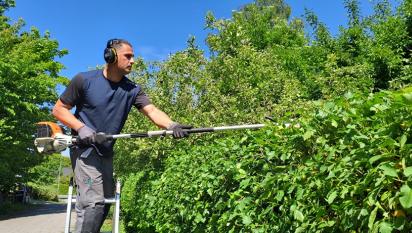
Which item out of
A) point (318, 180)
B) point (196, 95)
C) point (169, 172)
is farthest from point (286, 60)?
point (318, 180)

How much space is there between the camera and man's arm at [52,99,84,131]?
A: 183 inches

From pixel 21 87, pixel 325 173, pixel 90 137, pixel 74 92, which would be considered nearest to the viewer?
pixel 325 173

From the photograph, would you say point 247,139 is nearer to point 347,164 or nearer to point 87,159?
point 87,159

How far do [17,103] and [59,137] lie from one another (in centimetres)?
2135

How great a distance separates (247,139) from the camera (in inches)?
179

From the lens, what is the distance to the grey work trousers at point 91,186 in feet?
14.4

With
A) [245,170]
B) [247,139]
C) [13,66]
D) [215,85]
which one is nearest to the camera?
[245,170]

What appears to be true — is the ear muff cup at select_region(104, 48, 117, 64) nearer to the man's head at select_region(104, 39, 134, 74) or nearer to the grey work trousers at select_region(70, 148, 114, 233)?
the man's head at select_region(104, 39, 134, 74)

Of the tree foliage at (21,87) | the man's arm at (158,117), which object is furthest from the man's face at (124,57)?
the tree foliage at (21,87)

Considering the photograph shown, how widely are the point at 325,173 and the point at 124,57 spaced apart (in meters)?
2.70

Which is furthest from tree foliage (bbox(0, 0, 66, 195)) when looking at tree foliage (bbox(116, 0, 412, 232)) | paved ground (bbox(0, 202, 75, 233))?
tree foliage (bbox(116, 0, 412, 232))

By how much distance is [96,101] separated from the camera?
484cm

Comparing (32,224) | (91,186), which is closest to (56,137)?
(91,186)

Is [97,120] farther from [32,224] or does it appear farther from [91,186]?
[32,224]
